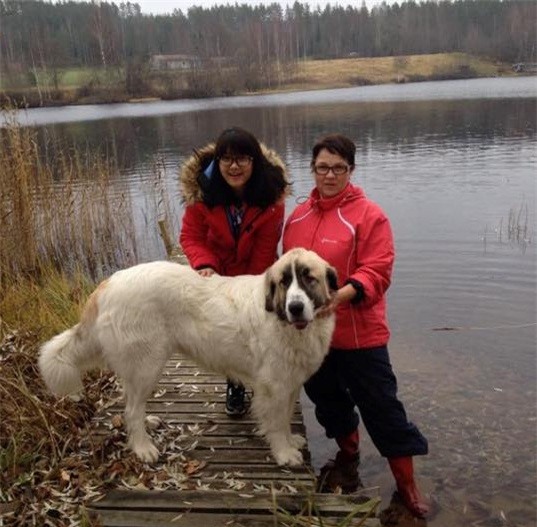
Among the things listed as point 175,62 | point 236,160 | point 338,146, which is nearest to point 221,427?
point 236,160

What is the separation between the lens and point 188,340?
13.2ft

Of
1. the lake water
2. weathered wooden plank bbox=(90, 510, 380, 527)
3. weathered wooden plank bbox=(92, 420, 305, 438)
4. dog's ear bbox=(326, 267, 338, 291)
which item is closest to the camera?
weathered wooden plank bbox=(90, 510, 380, 527)

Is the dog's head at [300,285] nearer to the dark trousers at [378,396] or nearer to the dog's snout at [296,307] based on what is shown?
the dog's snout at [296,307]

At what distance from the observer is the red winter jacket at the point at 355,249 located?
373 cm

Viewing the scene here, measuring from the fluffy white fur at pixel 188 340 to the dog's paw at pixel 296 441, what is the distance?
145 mm

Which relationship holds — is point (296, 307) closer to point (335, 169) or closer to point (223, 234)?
point (335, 169)

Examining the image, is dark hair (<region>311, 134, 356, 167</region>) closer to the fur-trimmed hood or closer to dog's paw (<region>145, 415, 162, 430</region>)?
the fur-trimmed hood

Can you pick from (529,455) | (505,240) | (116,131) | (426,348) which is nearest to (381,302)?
(529,455)

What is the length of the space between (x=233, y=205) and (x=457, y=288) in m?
6.11

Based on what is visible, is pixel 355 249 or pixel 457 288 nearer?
pixel 355 249

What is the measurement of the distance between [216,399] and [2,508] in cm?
195

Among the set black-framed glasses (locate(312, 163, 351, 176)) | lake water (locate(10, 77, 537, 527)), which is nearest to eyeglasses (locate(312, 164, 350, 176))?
black-framed glasses (locate(312, 163, 351, 176))

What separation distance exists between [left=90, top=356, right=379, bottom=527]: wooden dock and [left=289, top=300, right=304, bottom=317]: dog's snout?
1.08m

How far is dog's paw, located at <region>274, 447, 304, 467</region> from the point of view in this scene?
13.4 ft
